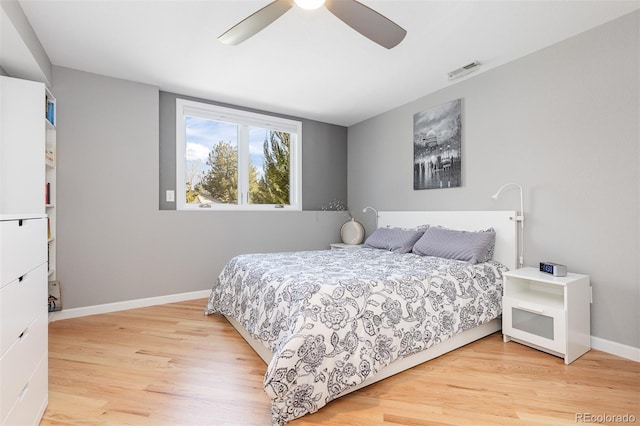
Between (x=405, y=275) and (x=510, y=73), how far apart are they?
213 centimetres

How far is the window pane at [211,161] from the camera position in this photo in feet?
12.2

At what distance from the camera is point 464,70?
2871 millimetres

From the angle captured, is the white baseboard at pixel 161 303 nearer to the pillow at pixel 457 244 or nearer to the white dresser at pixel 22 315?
→ the pillow at pixel 457 244

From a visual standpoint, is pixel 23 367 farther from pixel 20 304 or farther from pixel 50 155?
pixel 50 155

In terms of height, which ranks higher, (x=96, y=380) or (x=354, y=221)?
(x=354, y=221)

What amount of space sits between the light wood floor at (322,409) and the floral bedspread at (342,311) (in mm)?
173

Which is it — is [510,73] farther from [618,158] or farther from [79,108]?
[79,108]

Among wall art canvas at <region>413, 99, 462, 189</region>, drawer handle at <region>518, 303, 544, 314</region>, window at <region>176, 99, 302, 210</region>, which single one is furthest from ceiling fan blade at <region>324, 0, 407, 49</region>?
window at <region>176, 99, 302, 210</region>

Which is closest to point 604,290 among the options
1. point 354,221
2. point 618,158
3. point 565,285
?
point 565,285

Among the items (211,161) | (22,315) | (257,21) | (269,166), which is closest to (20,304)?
(22,315)

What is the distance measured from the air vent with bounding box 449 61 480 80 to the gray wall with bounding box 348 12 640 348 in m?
0.22

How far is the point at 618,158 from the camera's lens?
85.4 inches

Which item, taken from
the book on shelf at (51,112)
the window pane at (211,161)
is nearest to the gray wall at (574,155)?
the window pane at (211,161)

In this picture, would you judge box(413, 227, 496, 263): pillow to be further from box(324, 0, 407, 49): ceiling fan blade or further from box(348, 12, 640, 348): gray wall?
box(324, 0, 407, 49): ceiling fan blade
